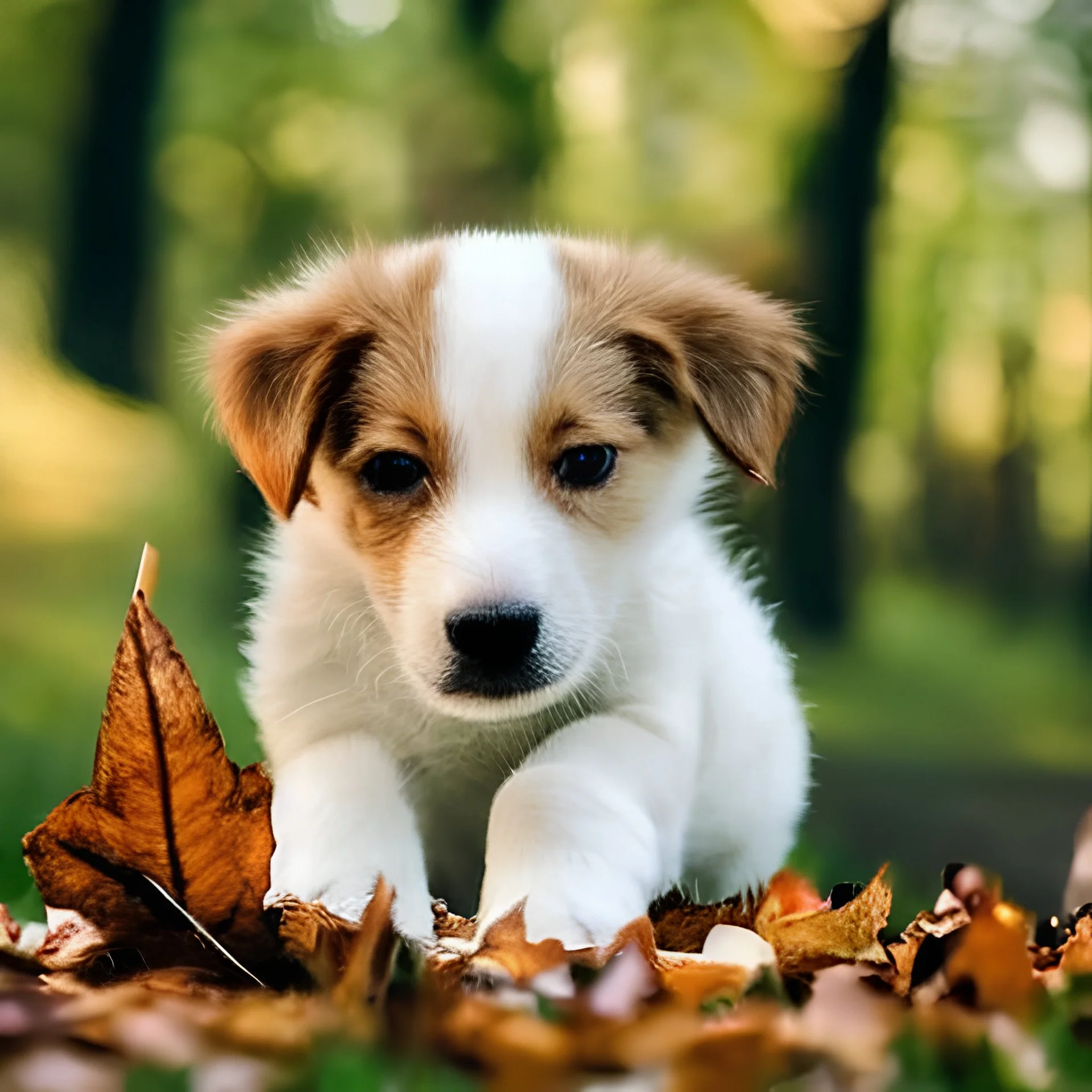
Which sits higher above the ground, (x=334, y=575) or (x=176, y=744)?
(x=334, y=575)

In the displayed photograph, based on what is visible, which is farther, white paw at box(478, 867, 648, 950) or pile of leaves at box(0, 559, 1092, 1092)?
white paw at box(478, 867, 648, 950)

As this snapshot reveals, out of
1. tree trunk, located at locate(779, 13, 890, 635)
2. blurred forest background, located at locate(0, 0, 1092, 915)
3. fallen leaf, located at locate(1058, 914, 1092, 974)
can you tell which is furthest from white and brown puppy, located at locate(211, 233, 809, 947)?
tree trunk, located at locate(779, 13, 890, 635)

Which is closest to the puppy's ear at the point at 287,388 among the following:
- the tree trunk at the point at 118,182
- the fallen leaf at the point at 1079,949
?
the fallen leaf at the point at 1079,949

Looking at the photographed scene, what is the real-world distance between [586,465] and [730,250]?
3.79 m

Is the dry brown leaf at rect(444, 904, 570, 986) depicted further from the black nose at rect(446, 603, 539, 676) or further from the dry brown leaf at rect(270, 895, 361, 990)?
the black nose at rect(446, 603, 539, 676)

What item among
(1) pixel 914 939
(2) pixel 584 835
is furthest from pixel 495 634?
(1) pixel 914 939

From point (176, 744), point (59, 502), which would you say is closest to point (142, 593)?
point (176, 744)

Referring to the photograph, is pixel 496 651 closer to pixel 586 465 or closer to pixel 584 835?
pixel 584 835

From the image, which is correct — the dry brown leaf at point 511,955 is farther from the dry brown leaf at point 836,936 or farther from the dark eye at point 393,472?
the dark eye at point 393,472

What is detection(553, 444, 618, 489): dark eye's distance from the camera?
198 centimetres

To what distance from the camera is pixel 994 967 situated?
143cm

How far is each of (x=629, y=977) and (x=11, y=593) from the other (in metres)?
3.53

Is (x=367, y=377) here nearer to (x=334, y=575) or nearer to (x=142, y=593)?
(x=334, y=575)

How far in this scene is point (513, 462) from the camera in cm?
190
